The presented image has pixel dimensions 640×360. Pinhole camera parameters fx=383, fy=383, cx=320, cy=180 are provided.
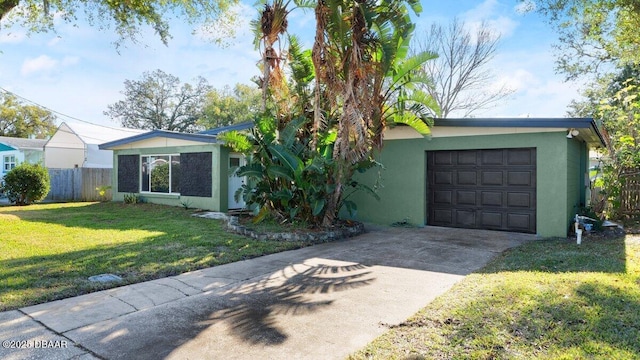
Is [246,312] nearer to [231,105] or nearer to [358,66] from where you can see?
[358,66]

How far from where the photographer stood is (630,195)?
11195 mm

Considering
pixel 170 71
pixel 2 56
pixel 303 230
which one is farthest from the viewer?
pixel 170 71

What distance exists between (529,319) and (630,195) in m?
10.4

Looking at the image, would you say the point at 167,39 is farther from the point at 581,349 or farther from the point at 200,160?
the point at 581,349

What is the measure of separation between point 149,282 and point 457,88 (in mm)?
23905

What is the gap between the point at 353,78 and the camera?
8.05 meters

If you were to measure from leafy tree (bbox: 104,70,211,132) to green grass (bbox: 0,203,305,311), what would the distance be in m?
27.4

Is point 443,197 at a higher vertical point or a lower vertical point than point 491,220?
higher

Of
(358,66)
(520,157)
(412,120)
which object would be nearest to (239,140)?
(358,66)

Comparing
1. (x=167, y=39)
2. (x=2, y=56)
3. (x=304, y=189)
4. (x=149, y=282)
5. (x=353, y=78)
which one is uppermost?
(x=167, y=39)

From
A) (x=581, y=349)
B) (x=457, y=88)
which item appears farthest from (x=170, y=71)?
(x=581, y=349)

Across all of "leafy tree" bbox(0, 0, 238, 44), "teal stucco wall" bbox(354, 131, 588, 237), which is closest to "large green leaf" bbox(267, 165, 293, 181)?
"teal stucco wall" bbox(354, 131, 588, 237)

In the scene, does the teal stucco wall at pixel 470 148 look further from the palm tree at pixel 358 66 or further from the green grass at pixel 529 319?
the green grass at pixel 529 319

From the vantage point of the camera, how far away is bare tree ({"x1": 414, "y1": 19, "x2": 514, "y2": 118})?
23.7 metres
